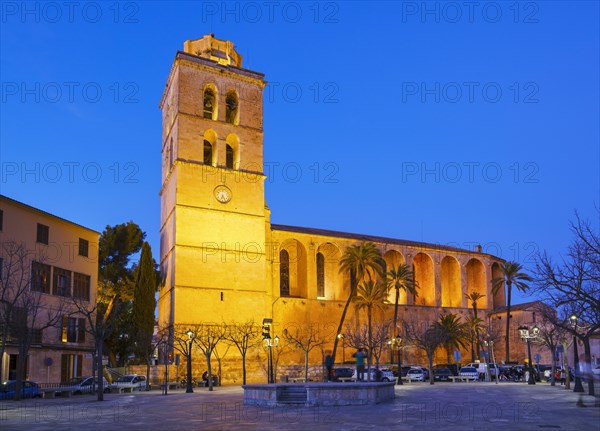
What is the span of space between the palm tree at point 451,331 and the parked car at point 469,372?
25.0 feet

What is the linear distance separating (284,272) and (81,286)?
1967 cm

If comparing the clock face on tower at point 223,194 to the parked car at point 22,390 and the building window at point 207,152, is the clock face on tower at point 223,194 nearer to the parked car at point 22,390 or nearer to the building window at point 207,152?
the building window at point 207,152

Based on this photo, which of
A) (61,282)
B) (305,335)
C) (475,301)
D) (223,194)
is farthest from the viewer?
(475,301)

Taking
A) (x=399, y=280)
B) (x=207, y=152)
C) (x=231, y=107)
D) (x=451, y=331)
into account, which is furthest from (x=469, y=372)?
(x=231, y=107)

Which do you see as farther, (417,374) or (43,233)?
(417,374)

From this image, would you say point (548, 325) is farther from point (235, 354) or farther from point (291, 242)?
point (235, 354)

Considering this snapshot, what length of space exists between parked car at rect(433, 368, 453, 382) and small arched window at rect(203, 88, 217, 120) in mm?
25430

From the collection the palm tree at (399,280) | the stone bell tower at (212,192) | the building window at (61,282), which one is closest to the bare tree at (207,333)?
the stone bell tower at (212,192)

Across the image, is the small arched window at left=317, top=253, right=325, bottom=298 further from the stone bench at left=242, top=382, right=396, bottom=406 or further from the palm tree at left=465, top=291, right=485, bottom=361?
the stone bench at left=242, top=382, right=396, bottom=406

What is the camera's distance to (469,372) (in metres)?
48.0

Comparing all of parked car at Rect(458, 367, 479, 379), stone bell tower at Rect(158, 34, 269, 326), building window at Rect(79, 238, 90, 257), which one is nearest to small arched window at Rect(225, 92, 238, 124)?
stone bell tower at Rect(158, 34, 269, 326)

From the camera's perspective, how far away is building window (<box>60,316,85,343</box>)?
3953 centimetres

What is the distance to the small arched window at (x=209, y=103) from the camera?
51.2 m

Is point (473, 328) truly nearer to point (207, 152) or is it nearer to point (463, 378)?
point (463, 378)
